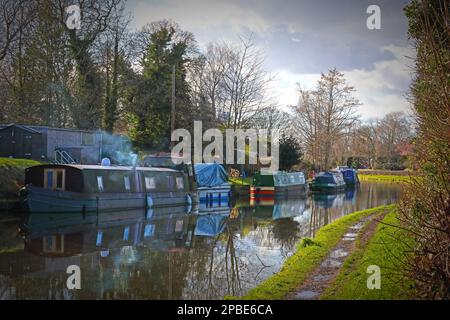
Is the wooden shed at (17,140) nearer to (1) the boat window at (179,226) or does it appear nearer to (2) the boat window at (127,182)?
(2) the boat window at (127,182)

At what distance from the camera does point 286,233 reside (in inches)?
666

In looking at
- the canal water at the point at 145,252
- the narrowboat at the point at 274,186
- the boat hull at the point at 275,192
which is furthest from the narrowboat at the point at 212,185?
the canal water at the point at 145,252

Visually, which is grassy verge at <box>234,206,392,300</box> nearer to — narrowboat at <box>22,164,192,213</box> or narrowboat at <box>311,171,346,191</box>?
narrowboat at <box>22,164,192,213</box>

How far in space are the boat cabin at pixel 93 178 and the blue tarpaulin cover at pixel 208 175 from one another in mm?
5252

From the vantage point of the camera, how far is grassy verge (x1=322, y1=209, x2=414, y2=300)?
668cm

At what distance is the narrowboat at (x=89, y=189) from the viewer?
19094mm

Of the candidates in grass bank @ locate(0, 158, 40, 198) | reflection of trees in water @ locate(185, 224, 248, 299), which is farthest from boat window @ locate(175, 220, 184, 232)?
grass bank @ locate(0, 158, 40, 198)

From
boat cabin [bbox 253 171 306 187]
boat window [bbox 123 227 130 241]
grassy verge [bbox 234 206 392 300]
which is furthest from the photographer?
boat cabin [bbox 253 171 306 187]

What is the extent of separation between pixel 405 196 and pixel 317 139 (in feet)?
123

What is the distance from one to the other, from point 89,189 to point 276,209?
449 inches

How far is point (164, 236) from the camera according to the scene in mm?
15789

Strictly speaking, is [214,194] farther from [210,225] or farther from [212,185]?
[210,225]

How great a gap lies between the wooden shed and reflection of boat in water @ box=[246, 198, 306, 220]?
1397 centimetres

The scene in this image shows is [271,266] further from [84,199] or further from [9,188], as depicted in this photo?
[9,188]
